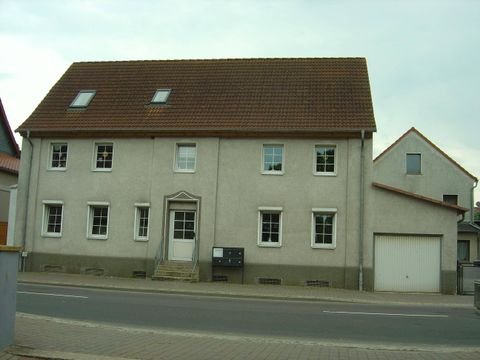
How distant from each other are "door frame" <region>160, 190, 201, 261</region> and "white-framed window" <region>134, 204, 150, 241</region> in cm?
79

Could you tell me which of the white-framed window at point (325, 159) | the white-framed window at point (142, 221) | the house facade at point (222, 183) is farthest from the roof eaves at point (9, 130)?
the white-framed window at point (325, 159)

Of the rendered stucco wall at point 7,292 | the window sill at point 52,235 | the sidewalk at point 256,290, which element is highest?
the window sill at point 52,235

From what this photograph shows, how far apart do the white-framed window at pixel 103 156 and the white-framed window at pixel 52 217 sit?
2333mm

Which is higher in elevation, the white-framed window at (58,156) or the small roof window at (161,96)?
the small roof window at (161,96)

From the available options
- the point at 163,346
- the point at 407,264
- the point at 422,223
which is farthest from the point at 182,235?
the point at 163,346

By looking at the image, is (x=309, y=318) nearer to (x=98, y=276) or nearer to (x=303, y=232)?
(x=303, y=232)

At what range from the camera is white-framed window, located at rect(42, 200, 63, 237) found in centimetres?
2459

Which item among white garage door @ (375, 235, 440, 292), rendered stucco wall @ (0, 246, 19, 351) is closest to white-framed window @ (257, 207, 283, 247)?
white garage door @ (375, 235, 440, 292)

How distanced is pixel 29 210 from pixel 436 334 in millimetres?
18788

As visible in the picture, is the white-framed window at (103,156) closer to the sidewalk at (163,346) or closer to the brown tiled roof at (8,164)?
the brown tiled roof at (8,164)

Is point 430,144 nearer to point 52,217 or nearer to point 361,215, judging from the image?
point 361,215

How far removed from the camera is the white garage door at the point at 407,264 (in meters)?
21.6

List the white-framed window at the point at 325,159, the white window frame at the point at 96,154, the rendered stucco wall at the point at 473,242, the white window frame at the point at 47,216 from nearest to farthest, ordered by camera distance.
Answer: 1. the white-framed window at the point at 325,159
2. the white window frame at the point at 96,154
3. the white window frame at the point at 47,216
4. the rendered stucco wall at the point at 473,242

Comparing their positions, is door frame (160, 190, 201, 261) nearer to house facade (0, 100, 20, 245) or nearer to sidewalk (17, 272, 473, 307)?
sidewalk (17, 272, 473, 307)
